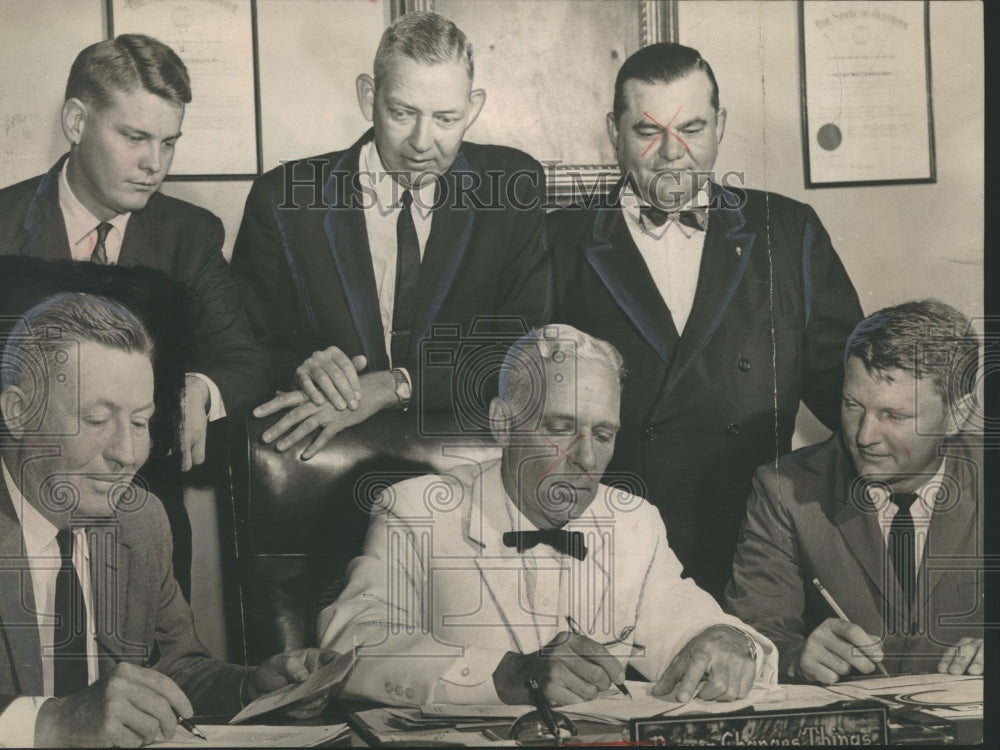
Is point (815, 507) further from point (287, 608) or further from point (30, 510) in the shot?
point (30, 510)

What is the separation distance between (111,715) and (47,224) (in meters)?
1.71

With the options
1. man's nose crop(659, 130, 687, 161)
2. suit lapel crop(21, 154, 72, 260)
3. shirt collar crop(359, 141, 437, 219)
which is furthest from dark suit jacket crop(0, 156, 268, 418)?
man's nose crop(659, 130, 687, 161)

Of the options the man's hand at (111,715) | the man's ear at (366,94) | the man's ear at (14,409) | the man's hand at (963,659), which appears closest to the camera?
the man's hand at (111,715)

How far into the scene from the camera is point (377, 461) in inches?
177

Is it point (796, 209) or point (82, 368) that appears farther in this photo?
point (796, 209)

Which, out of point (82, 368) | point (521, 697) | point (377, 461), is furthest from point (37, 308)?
point (521, 697)

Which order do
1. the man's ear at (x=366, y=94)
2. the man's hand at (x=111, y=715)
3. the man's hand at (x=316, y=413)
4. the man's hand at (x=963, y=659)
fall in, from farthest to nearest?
1. the man's hand at (x=963, y=659)
2. the man's ear at (x=366, y=94)
3. the man's hand at (x=316, y=413)
4. the man's hand at (x=111, y=715)

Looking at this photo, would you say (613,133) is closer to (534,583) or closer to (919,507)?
(534,583)

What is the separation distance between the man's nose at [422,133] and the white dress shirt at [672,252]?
2.43 feet

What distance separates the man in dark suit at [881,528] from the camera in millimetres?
4586

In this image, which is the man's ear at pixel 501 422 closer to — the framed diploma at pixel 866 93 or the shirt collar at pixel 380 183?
the shirt collar at pixel 380 183

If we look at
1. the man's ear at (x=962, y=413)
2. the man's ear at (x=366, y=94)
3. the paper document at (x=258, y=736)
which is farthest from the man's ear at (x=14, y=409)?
the man's ear at (x=962, y=413)

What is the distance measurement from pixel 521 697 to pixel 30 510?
5.91ft

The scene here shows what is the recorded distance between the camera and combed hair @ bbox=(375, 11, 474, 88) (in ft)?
14.9
